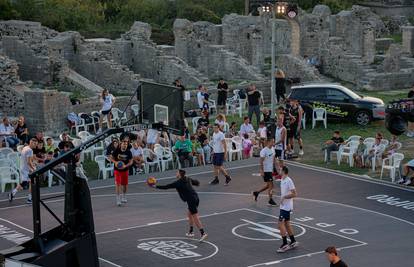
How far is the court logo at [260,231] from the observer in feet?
73.8

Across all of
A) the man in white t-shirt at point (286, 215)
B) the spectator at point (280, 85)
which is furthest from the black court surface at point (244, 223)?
the spectator at point (280, 85)

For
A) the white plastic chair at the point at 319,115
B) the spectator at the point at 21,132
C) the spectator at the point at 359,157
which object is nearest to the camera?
the spectator at the point at 359,157

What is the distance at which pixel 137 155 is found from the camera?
28766 mm

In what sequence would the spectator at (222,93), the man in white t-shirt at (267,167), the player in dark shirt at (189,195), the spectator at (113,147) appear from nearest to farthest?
the player in dark shirt at (189,195) → the man in white t-shirt at (267,167) → the spectator at (113,147) → the spectator at (222,93)

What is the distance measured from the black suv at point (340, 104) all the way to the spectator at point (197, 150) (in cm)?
672

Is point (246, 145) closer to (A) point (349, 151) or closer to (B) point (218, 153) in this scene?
(A) point (349, 151)

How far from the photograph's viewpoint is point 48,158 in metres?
26.5

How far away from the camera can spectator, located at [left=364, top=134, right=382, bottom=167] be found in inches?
1150

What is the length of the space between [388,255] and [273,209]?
450 cm

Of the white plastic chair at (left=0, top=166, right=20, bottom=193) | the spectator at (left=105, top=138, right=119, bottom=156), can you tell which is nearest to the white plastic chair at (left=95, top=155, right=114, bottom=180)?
the spectator at (left=105, top=138, right=119, bottom=156)

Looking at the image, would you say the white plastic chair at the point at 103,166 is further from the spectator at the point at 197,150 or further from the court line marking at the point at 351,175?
the court line marking at the point at 351,175

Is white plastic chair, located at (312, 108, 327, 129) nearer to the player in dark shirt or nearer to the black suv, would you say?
the black suv

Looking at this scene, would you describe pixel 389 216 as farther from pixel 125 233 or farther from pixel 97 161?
pixel 97 161

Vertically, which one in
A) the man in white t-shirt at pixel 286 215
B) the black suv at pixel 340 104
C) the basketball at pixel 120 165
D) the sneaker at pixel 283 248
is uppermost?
the black suv at pixel 340 104
